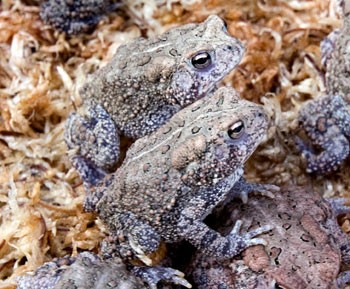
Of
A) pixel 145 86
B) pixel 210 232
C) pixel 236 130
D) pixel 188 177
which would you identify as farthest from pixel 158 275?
pixel 145 86

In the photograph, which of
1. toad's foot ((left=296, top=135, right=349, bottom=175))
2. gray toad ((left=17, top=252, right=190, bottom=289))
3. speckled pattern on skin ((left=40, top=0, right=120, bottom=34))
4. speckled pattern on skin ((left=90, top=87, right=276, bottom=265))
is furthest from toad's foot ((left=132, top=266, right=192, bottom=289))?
speckled pattern on skin ((left=40, top=0, right=120, bottom=34))

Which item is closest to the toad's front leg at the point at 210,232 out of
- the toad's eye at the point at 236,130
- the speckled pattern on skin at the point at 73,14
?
the toad's eye at the point at 236,130

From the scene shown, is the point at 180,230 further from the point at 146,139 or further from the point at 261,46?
the point at 261,46

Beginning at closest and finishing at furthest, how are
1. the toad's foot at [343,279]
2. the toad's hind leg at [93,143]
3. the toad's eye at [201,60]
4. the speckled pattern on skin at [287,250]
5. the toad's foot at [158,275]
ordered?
the speckled pattern on skin at [287,250], the toad's foot at [343,279], the toad's foot at [158,275], the toad's eye at [201,60], the toad's hind leg at [93,143]

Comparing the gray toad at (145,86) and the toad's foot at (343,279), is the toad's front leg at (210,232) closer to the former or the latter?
the toad's foot at (343,279)

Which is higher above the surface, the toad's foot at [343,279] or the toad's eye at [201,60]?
the toad's eye at [201,60]

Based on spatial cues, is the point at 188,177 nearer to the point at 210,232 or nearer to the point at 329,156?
the point at 210,232

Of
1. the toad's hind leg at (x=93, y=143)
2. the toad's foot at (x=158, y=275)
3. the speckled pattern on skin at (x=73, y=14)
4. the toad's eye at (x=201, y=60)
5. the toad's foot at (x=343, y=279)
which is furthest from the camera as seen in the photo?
the speckled pattern on skin at (x=73, y=14)

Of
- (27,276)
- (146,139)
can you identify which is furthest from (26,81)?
(27,276)
